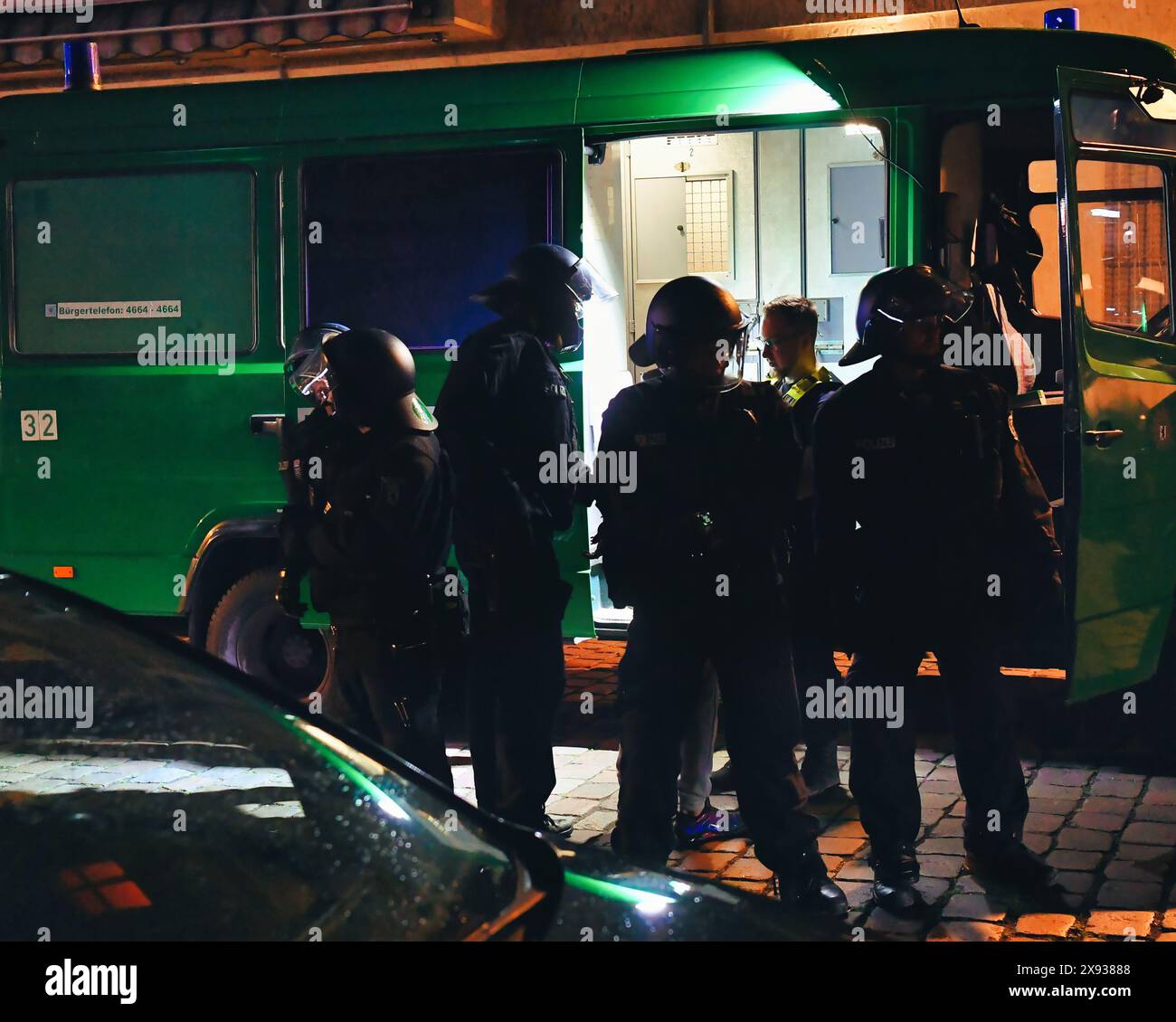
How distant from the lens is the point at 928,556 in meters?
4.38

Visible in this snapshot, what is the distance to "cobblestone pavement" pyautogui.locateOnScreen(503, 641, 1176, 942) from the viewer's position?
14.2 feet

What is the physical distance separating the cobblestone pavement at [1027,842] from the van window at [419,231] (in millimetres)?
1870

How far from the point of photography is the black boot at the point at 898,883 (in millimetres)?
4375

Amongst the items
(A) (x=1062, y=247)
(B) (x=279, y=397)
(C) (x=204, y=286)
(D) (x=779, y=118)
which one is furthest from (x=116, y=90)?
(A) (x=1062, y=247)

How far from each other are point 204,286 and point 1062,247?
3.65m

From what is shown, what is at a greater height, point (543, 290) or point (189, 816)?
point (543, 290)

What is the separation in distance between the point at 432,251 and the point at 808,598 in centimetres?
226

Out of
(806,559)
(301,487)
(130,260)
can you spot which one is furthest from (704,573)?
(130,260)

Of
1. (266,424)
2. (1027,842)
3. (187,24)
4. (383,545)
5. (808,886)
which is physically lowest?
(1027,842)

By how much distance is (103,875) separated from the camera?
2.13 meters

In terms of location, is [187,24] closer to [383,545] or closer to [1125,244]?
[1125,244]
